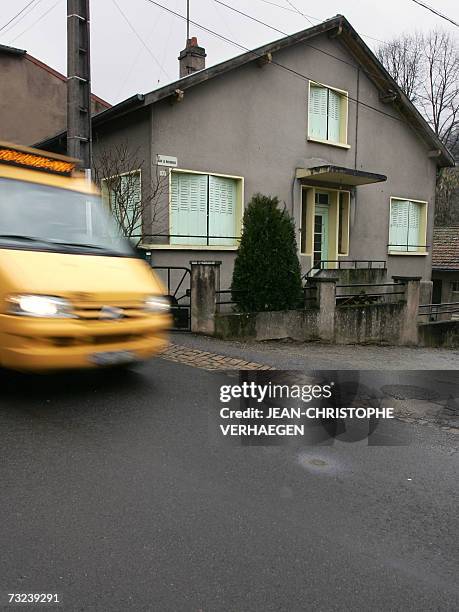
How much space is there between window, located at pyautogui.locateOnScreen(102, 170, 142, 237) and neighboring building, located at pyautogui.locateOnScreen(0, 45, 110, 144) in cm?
912

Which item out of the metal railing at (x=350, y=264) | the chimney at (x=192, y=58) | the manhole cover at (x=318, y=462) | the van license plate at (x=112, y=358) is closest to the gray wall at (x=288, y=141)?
the metal railing at (x=350, y=264)

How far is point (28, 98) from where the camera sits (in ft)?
64.9

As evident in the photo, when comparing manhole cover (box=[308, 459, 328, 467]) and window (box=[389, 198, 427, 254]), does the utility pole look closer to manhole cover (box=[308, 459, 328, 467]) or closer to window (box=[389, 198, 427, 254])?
manhole cover (box=[308, 459, 328, 467])

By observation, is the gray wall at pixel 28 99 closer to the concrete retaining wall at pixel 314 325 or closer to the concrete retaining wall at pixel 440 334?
the concrete retaining wall at pixel 314 325

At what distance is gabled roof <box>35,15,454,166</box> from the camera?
1154cm

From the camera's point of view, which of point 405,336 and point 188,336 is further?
point 405,336

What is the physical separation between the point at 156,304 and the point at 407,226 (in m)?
14.8

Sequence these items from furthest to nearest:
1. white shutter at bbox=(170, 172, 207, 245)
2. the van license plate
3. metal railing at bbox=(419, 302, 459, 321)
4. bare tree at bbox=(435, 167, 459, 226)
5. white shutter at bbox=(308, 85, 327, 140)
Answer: bare tree at bbox=(435, 167, 459, 226) < white shutter at bbox=(308, 85, 327, 140) < metal railing at bbox=(419, 302, 459, 321) < white shutter at bbox=(170, 172, 207, 245) < the van license plate

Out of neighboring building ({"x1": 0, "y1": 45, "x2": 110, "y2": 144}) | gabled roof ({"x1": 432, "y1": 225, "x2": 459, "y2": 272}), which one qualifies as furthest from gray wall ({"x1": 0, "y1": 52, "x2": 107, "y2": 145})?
gabled roof ({"x1": 432, "y1": 225, "x2": 459, "y2": 272})

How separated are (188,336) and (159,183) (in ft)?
13.4

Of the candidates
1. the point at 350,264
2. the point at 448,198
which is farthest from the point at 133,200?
the point at 448,198

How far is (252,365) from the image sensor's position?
757 centimetres

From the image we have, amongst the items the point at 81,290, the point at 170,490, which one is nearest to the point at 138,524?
the point at 170,490

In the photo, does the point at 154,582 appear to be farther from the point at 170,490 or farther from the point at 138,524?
the point at 170,490
